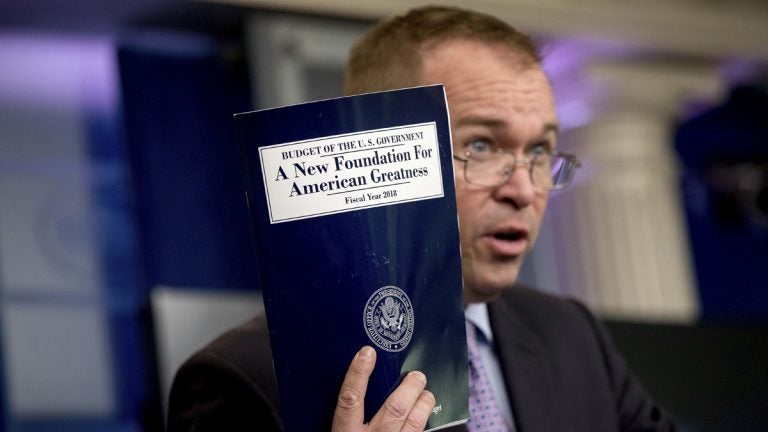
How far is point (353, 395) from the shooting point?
4.34 ft

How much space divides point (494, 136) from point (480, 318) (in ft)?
1.12

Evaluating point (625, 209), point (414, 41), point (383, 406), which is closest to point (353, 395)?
point (383, 406)

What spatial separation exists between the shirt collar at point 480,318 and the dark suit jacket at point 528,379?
12 mm

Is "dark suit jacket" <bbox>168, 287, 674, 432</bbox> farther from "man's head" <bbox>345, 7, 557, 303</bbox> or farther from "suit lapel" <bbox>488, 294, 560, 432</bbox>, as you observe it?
"man's head" <bbox>345, 7, 557, 303</bbox>

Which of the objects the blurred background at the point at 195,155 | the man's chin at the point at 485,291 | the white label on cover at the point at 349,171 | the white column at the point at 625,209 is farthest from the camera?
the white column at the point at 625,209

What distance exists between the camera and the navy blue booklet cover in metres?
1.30

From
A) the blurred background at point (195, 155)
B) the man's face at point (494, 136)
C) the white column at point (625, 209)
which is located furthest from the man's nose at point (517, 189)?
the white column at point (625, 209)

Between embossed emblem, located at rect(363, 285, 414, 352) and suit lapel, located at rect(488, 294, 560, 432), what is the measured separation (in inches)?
22.3

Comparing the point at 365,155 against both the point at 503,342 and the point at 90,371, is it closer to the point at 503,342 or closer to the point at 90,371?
the point at 503,342

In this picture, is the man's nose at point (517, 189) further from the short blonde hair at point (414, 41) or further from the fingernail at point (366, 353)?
the fingernail at point (366, 353)

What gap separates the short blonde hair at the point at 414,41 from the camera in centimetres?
189

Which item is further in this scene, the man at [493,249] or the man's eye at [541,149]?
the man's eye at [541,149]

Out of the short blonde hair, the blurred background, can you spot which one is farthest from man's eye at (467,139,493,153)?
the blurred background

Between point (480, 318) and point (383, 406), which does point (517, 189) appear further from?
point (383, 406)
